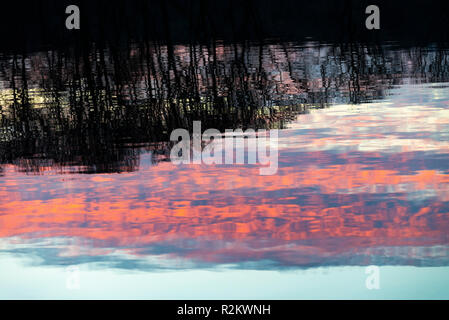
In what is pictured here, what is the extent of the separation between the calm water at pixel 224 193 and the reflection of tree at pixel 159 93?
0.03 meters

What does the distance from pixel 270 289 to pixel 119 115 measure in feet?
12.4

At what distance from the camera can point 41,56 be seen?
1278cm

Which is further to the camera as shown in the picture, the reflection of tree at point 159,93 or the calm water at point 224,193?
the reflection of tree at point 159,93

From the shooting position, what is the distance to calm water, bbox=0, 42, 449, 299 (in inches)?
135

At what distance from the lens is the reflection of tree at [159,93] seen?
234 inches

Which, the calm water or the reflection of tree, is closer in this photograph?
the calm water

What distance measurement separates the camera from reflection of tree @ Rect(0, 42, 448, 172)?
19.5 ft

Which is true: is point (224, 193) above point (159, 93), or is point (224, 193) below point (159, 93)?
below

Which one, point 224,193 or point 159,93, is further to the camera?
point 159,93

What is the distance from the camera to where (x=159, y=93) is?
7699 mm

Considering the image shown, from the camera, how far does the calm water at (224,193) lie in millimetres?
3428

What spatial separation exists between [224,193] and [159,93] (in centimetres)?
327

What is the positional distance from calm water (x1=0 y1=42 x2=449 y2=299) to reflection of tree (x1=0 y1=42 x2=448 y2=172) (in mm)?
30
